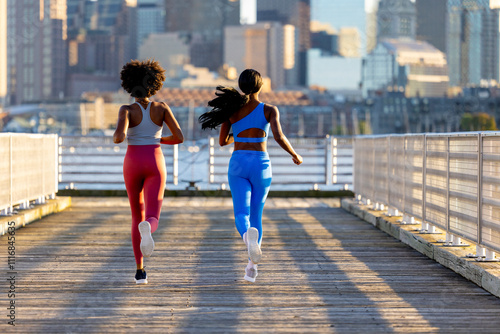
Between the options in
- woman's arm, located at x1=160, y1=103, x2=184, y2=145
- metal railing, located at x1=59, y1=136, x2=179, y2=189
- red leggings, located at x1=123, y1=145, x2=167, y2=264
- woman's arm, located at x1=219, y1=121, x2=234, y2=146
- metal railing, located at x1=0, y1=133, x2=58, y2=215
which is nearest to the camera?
red leggings, located at x1=123, y1=145, x2=167, y2=264

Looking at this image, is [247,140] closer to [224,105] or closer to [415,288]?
[224,105]

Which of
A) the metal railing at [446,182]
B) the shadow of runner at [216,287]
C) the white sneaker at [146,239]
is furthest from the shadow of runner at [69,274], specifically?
the metal railing at [446,182]

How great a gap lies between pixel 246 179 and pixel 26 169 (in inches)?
288

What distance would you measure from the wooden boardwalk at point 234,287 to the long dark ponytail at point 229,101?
156cm

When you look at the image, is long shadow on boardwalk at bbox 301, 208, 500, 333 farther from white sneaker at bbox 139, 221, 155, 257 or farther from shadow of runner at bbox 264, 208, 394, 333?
white sneaker at bbox 139, 221, 155, 257

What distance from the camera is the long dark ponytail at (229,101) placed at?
790cm

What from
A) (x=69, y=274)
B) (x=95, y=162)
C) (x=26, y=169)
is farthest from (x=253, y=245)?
(x=95, y=162)

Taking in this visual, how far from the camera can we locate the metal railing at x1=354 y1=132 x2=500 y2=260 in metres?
8.27

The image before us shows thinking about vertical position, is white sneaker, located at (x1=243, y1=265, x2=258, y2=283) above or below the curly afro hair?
below

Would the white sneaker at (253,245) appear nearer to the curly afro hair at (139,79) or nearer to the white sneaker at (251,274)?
the white sneaker at (251,274)

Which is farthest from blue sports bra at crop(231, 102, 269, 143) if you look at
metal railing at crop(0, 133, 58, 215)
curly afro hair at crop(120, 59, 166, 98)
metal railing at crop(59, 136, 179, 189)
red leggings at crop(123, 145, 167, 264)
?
metal railing at crop(59, 136, 179, 189)

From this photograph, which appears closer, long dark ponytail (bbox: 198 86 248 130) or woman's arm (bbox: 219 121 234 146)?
long dark ponytail (bbox: 198 86 248 130)

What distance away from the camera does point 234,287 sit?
8.00 meters

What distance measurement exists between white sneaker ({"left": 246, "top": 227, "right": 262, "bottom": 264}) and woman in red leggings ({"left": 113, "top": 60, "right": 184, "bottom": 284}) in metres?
0.83
